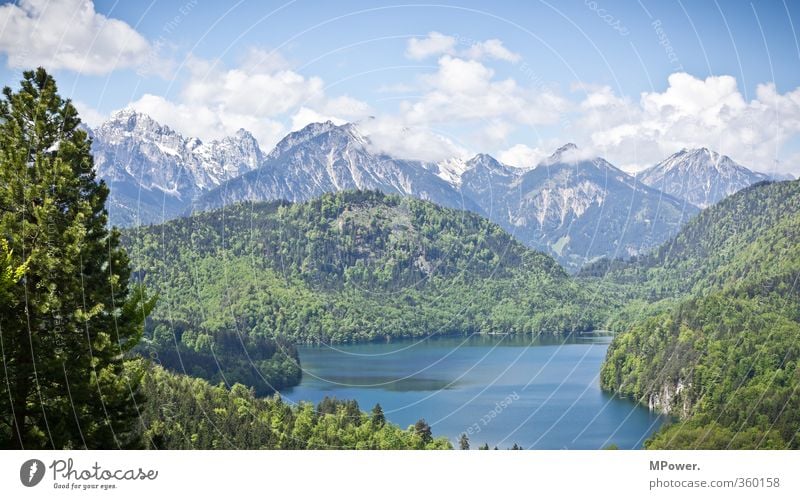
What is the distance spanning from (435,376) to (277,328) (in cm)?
4691

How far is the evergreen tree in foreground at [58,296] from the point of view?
12.7 m

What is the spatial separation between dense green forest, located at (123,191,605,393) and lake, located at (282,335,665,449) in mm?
12781

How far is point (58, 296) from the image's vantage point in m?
13.2

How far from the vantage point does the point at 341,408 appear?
36656 mm

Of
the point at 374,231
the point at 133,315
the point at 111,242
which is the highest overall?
the point at 374,231

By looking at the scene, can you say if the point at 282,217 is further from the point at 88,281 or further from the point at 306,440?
the point at 88,281

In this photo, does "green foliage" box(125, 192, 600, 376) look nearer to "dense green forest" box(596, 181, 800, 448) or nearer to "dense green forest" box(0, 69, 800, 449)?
"dense green forest" box(0, 69, 800, 449)

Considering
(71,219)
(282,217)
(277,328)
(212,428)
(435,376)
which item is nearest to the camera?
(71,219)

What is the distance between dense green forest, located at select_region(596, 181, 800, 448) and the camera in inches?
926

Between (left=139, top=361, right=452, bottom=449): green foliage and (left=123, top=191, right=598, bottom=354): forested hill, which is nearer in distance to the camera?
(left=139, top=361, right=452, bottom=449): green foliage
